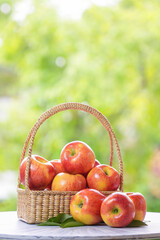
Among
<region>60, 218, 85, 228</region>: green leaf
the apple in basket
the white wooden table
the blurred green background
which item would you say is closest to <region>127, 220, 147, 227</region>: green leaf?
the white wooden table

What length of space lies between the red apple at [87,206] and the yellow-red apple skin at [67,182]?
58mm

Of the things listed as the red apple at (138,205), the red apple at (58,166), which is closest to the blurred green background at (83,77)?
the red apple at (58,166)

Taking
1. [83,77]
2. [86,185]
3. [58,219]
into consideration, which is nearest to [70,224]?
[58,219]

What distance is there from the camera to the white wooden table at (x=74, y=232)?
0.96m

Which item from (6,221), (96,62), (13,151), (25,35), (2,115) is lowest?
(6,221)

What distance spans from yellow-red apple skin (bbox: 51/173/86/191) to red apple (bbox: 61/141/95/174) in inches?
1.0

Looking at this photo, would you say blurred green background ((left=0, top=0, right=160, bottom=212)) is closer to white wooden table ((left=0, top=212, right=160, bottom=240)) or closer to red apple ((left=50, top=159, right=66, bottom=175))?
red apple ((left=50, top=159, right=66, bottom=175))

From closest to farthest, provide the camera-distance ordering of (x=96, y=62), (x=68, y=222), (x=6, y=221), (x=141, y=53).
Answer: (x=68, y=222)
(x=6, y=221)
(x=96, y=62)
(x=141, y=53)

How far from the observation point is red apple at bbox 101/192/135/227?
108cm

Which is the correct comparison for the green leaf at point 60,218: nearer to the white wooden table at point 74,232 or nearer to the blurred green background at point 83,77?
the white wooden table at point 74,232

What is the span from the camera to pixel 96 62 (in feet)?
14.1

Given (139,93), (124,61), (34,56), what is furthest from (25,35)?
(139,93)

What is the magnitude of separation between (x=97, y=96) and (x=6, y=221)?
3.12m

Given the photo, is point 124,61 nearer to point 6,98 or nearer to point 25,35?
point 25,35
